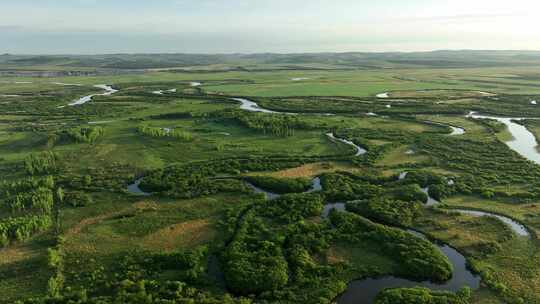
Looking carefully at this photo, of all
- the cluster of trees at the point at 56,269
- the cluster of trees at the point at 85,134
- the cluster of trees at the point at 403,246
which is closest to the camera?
the cluster of trees at the point at 56,269

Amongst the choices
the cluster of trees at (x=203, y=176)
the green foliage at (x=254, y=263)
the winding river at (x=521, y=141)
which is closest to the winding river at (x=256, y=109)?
the winding river at (x=521, y=141)

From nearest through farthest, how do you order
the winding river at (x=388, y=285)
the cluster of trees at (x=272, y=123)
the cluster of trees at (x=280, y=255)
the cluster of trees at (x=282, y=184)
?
1. the winding river at (x=388, y=285)
2. the cluster of trees at (x=280, y=255)
3. the cluster of trees at (x=282, y=184)
4. the cluster of trees at (x=272, y=123)

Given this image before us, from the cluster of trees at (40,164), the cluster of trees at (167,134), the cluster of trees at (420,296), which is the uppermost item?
the cluster of trees at (167,134)

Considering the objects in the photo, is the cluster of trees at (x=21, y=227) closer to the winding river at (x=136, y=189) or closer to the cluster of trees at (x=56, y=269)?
the cluster of trees at (x=56, y=269)

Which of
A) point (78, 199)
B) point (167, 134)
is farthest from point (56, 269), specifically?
point (167, 134)

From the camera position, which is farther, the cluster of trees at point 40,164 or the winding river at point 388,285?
the cluster of trees at point 40,164

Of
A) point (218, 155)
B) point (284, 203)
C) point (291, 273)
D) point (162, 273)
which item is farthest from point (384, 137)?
point (162, 273)

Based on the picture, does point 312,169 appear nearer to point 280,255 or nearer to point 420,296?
point 280,255
